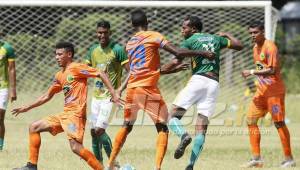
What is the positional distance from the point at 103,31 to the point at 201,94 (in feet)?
5.55

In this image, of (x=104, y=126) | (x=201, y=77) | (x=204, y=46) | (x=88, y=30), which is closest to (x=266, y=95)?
(x=201, y=77)

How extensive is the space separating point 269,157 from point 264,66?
1.78 metres

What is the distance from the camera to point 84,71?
9828 mm

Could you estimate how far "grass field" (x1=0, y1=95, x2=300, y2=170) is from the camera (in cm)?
1178

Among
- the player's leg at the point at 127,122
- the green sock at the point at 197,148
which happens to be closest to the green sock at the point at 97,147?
the player's leg at the point at 127,122

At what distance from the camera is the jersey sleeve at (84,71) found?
9.79 m

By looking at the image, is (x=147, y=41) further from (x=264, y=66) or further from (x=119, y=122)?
(x=119, y=122)

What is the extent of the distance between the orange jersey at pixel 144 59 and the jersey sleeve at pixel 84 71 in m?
0.72

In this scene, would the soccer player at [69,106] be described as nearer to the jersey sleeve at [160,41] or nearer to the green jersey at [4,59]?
the jersey sleeve at [160,41]

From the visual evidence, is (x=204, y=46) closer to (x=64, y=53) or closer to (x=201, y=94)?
(x=201, y=94)

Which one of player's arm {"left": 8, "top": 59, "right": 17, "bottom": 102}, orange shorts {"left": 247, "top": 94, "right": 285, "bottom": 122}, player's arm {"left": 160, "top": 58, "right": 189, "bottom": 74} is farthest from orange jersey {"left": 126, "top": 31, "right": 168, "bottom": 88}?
player's arm {"left": 8, "top": 59, "right": 17, "bottom": 102}

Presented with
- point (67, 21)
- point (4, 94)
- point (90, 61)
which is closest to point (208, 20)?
point (67, 21)

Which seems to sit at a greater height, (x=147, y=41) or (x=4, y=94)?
(x=147, y=41)

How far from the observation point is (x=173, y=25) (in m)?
22.8
